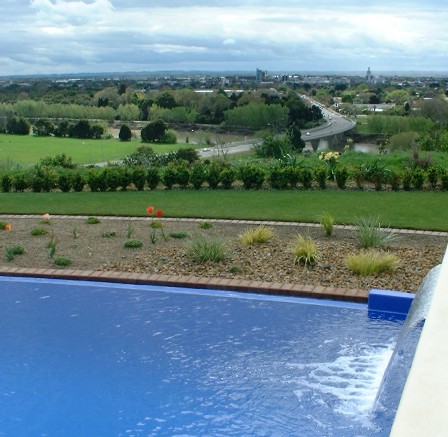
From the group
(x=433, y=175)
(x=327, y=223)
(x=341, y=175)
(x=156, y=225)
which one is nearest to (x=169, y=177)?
(x=341, y=175)

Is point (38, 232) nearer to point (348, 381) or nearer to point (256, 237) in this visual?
point (256, 237)

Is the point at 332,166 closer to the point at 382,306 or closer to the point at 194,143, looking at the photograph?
the point at 382,306

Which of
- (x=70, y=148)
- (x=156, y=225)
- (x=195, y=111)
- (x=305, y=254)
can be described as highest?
(x=195, y=111)

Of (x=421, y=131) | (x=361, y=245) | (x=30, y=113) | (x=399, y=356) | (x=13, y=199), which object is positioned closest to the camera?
(x=399, y=356)

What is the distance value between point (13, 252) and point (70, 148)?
17298mm

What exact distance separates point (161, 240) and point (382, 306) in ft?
10.8

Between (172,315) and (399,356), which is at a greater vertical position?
(399,356)

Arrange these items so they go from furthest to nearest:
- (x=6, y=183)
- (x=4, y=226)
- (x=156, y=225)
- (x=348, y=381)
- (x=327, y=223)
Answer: (x=6, y=183) < (x=4, y=226) < (x=156, y=225) < (x=327, y=223) < (x=348, y=381)

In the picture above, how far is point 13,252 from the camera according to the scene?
334 inches

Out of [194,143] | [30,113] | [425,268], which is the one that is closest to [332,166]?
[425,268]

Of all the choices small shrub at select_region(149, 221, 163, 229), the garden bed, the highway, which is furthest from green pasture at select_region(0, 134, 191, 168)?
the garden bed

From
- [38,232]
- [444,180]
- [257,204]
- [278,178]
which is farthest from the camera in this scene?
[278,178]

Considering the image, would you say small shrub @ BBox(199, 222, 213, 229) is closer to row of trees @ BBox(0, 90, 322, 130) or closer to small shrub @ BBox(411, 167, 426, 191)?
small shrub @ BBox(411, 167, 426, 191)

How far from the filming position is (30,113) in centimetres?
3469
